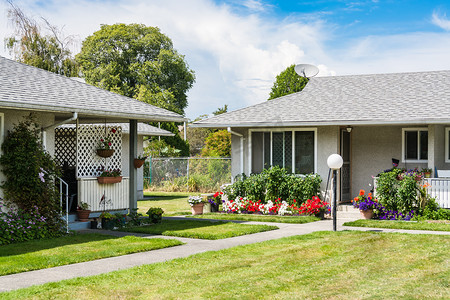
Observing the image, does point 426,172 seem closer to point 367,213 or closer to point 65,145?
point 367,213

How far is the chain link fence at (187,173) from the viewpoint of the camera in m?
26.3

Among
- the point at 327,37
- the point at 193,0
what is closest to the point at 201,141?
the point at 327,37

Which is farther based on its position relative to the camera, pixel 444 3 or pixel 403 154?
pixel 444 3

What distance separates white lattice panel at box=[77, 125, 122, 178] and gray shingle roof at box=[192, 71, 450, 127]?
3.61 m

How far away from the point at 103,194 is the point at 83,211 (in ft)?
2.52

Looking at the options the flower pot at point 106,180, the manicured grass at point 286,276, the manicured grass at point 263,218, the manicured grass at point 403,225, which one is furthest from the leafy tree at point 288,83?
the manicured grass at point 286,276

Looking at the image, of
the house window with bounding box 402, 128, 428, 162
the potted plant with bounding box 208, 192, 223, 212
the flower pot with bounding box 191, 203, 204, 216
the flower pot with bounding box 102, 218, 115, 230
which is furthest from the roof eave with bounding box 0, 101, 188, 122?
the house window with bounding box 402, 128, 428, 162

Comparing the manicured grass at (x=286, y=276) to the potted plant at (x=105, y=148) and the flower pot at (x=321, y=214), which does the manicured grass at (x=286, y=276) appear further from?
the potted plant at (x=105, y=148)

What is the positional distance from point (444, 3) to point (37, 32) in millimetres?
24588

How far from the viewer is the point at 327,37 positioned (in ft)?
77.2

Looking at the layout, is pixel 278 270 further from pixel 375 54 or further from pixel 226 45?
pixel 226 45

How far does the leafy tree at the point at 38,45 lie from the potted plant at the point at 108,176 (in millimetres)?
21921

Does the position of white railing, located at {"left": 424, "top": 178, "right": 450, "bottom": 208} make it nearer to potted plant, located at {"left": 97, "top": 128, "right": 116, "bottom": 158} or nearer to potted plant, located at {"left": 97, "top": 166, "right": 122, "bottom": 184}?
potted plant, located at {"left": 97, "top": 166, "right": 122, "bottom": 184}

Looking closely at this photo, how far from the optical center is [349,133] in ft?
57.3
